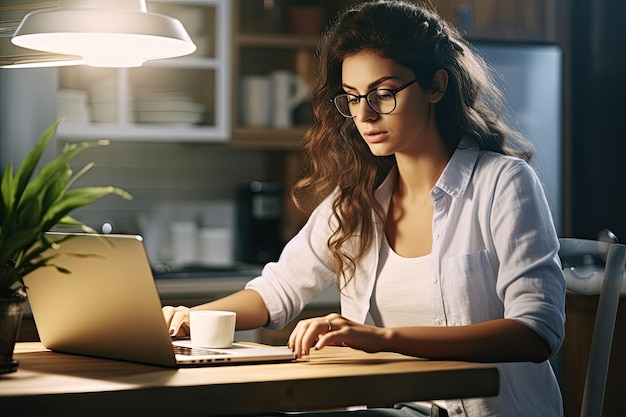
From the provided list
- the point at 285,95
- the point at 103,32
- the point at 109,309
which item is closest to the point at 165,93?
the point at 285,95

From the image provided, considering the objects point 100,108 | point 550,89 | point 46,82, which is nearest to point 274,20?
point 100,108

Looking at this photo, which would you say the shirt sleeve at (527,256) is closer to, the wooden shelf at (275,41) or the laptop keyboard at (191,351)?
the laptop keyboard at (191,351)

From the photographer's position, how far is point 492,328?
1819 mm

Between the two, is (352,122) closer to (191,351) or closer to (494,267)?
(494,267)

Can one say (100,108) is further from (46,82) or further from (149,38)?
(149,38)

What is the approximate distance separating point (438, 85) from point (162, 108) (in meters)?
2.76

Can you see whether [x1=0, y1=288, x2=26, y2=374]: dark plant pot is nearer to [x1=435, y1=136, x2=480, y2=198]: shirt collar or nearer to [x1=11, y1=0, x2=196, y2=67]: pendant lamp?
[x1=11, y1=0, x2=196, y2=67]: pendant lamp

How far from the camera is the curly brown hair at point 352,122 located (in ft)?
7.32

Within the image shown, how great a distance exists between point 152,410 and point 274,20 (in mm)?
4026

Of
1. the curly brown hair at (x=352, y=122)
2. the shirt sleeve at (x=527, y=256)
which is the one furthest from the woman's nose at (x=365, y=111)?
the shirt sleeve at (x=527, y=256)

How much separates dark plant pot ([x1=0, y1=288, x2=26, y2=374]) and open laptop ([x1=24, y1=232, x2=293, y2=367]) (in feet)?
0.33

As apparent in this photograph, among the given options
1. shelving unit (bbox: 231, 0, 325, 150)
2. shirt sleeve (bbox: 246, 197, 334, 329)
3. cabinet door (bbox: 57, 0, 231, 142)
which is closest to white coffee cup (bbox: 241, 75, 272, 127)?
shelving unit (bbox: 231, 0, 325, 150)

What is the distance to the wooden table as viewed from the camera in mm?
1370

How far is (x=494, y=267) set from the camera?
6.97ft
